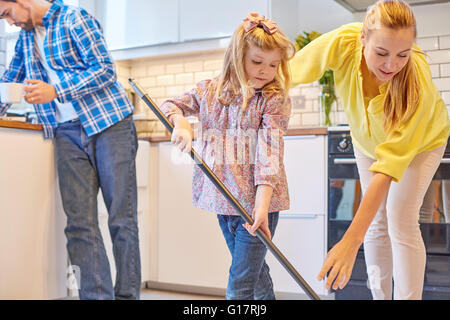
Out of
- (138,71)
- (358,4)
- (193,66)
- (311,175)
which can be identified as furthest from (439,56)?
(138,71)

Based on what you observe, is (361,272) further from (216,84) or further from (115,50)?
(115,50)

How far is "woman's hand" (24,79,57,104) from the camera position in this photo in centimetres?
109

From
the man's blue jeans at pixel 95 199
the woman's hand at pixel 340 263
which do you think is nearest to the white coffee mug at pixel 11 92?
the man's blue jeans at pixel 95 199

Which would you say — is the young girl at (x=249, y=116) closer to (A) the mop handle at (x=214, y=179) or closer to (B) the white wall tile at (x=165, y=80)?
(A) the mop handle at (x=214, y=179)

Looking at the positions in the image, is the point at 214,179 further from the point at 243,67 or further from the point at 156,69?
the point at 156,69

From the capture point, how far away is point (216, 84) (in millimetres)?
771

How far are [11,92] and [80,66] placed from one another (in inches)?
5.7

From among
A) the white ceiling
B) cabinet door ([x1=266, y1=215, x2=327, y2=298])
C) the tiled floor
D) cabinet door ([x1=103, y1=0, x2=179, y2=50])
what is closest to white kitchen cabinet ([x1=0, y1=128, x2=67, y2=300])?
the tiled floor

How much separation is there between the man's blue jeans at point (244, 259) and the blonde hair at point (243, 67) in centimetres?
18

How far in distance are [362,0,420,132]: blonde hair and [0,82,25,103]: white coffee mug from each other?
73 cm

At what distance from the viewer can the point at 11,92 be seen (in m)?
1.10

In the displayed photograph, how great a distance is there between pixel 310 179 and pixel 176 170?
421mm

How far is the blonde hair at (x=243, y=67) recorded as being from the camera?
71 cm
